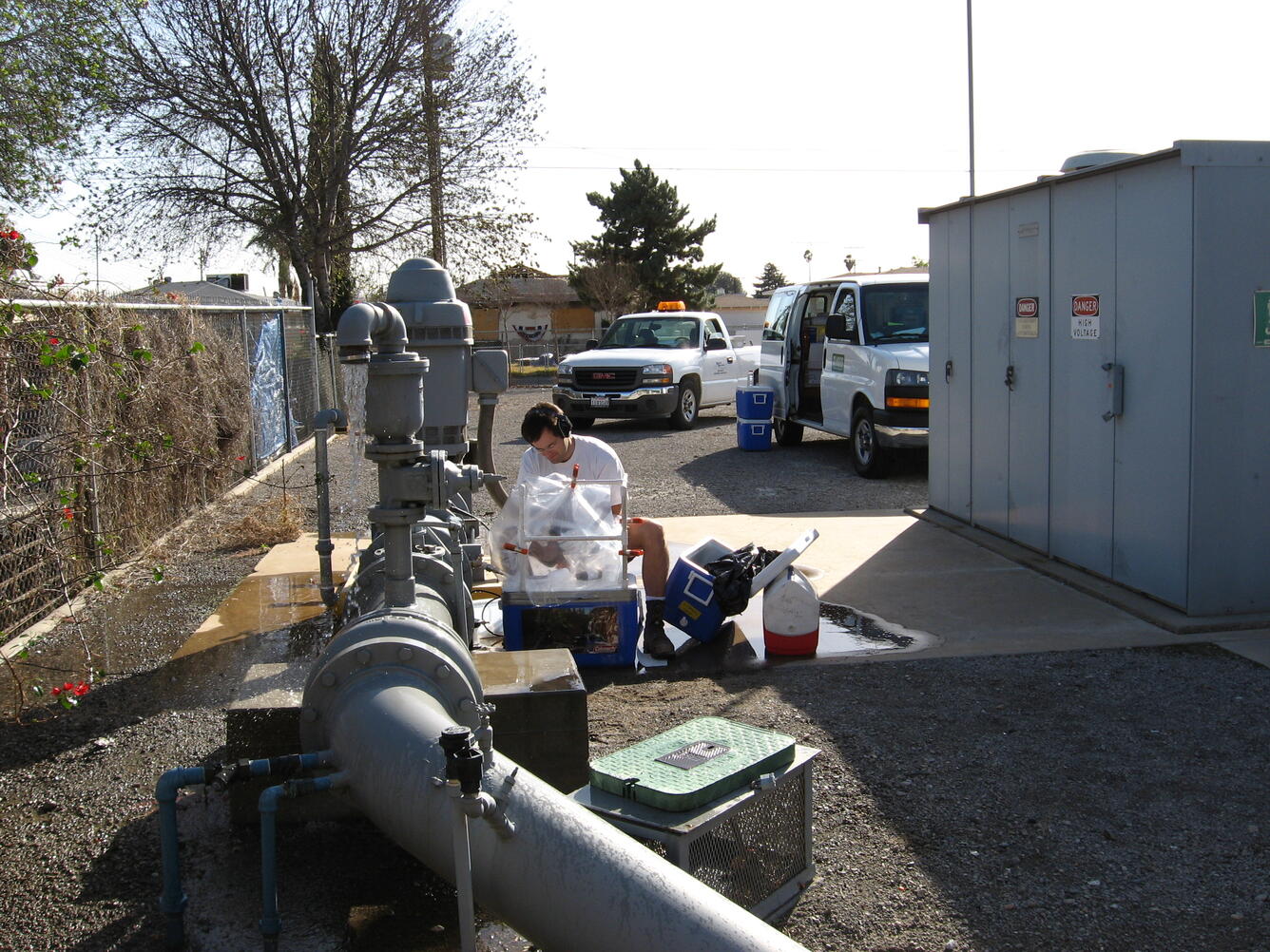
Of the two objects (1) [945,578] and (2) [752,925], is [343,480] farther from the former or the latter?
(2) [752,925]

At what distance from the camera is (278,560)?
8.33 m

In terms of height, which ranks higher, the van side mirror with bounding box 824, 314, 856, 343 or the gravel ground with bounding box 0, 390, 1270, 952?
the van side mirror with bounding box 824, 314, 856, 343

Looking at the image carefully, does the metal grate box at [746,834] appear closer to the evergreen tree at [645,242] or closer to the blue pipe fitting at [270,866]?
the blue pipe fitting at [270,866]

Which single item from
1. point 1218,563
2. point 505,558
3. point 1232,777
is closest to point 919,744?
point 1232,777

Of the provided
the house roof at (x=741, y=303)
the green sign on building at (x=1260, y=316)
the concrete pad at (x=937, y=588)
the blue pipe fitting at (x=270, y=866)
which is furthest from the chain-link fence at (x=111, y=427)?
the house roof at (x=741, y=303)

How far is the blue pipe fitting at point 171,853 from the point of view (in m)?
3.13

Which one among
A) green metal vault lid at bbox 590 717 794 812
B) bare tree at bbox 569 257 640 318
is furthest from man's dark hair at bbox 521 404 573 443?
bare tree at bbox 569 257 640 318

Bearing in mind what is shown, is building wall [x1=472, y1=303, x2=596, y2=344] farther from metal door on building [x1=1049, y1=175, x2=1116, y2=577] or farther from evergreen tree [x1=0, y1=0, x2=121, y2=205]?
metal door on building [x1=1049, y1=175, x2=1116, y2=577]

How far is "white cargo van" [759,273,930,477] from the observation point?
39.2 ft

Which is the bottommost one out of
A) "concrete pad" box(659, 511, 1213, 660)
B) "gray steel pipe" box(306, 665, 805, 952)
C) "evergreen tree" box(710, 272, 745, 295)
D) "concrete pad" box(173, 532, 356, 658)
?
"concrete pad" box(659, 511, 1213, 660)

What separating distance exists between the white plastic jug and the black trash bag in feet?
0.59

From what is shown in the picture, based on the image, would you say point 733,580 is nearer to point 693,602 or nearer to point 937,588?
point 693,602

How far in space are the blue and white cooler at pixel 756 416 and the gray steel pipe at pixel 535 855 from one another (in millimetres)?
12074

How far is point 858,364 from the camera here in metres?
12.7
